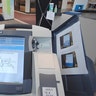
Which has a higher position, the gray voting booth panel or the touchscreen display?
the touchscreen display

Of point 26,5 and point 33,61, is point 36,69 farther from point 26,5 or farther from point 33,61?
point 26,5

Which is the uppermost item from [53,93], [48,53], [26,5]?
[26,5]

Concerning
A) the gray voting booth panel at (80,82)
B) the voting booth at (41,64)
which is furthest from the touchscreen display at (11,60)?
the gray voting booth panel at (80,82)

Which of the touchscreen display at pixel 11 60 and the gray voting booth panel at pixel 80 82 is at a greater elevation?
the touchscreen display at pixel 11 60

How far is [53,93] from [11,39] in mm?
231

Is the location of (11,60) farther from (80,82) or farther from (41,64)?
(80,82)

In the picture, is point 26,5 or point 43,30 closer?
point 43,30

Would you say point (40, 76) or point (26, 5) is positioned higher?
point (26, 5)

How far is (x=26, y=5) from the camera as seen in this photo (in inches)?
241

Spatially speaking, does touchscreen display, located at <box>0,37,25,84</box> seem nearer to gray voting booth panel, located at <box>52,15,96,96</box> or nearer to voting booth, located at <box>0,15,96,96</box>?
voting booth, located at <box>0,15,96,96</box>

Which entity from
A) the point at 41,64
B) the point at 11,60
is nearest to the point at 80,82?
the point at 41,64

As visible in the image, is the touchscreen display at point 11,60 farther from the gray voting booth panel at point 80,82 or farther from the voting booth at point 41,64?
the gray voting booth panel at point 80,82

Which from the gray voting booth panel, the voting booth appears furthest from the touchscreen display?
the gray voting booth panel

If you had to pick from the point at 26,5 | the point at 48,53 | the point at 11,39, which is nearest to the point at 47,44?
the point at 48,53
